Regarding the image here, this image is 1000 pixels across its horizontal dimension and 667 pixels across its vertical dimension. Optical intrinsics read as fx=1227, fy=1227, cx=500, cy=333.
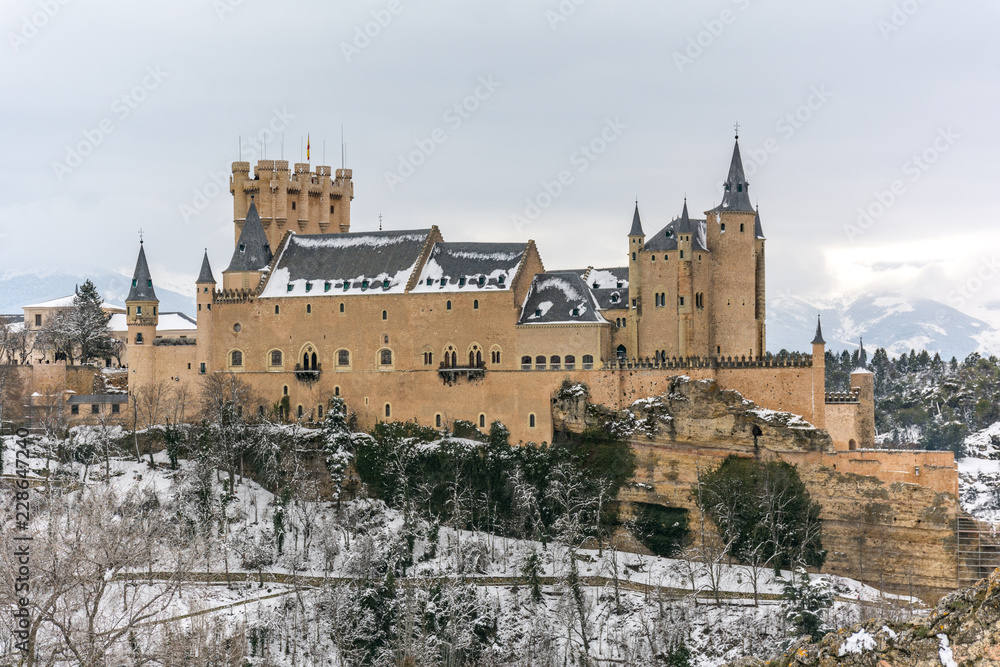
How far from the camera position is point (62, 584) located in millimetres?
41188

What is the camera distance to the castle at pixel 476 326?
78.8m

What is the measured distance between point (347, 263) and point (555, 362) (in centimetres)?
1724

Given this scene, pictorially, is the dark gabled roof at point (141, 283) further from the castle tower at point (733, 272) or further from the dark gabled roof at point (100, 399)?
the castle tower at point (733, 272)

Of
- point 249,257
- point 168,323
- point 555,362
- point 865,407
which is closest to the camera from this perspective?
point 555,362

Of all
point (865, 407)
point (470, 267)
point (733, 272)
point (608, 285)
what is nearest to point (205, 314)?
point (470, 267)

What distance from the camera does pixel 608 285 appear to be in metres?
82.9

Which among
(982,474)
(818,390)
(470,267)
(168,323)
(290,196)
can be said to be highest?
(290,196)

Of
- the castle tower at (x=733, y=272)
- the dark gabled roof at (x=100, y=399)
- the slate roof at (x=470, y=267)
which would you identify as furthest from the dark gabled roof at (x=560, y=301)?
the dark gabled roof at (x=100, y=399)

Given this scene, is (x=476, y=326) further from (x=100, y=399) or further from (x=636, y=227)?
(x=100, y=399)

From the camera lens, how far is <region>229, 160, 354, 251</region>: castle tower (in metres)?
91.8

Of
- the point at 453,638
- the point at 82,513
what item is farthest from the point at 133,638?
the point at 453,638

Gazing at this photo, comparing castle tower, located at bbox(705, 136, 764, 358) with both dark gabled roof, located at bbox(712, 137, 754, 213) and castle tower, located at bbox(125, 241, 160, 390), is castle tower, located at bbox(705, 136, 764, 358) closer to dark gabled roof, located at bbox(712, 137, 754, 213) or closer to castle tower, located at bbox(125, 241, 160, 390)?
dark gabled roof, located at bbox(712, 137, 754, 213)

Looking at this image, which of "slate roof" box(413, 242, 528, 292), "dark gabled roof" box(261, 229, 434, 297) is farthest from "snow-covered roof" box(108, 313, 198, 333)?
"slate roof" box(413, 242, 528, 292)

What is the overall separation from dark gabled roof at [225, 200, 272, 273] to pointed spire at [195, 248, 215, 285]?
168 centimetres
